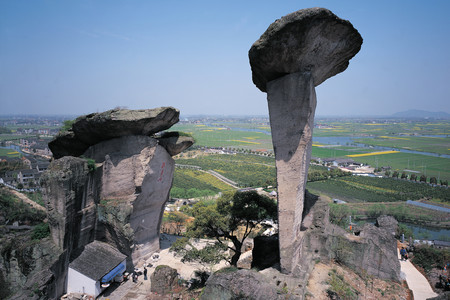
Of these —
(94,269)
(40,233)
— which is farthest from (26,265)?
(94,269)

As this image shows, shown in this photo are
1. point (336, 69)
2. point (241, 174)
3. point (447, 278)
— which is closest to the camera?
point (336, 69)

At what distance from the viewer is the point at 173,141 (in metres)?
18.8

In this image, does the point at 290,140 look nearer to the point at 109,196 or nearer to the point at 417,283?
the point at 109,196

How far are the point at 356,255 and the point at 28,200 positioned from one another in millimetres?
43927

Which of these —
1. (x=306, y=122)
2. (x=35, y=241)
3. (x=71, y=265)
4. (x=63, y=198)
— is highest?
(x=306, y=122)

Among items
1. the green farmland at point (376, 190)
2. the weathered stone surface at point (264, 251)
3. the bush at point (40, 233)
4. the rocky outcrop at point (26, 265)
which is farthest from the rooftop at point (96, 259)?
the green farmland at point (376, 190)

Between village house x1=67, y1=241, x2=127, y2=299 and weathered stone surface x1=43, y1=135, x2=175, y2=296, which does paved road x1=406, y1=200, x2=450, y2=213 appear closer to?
weathered stone surface x1=43, y1=135, x2=175, y2=296

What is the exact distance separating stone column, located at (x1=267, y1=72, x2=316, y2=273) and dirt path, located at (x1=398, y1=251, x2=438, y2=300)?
9458mm

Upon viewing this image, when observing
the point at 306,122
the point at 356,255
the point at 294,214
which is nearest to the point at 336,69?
the point at 306,122

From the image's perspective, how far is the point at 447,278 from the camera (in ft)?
56.8

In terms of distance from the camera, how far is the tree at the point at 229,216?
16031mm

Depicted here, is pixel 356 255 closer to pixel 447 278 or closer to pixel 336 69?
pixel 447 278

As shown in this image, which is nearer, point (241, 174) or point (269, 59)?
point (269, 59)

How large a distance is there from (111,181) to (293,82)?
12601 mm
